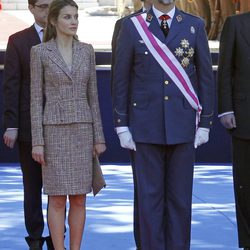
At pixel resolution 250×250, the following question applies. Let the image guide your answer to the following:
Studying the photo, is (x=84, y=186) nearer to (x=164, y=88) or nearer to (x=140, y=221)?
(x=140, y=221)

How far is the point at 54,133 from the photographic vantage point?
282 inches

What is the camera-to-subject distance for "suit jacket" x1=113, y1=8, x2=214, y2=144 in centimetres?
682

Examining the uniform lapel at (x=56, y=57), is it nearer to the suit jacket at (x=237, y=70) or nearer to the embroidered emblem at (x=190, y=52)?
the embroidered emblem at (x=190, y=52)

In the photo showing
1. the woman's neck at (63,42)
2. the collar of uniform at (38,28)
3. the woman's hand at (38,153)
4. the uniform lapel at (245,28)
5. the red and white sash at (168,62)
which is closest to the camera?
the red and white sash at (168,62)

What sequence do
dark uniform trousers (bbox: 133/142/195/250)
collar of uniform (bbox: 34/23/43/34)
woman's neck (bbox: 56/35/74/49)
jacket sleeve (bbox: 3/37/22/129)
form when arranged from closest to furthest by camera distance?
1. dark uniform trousers (bbox: 133/142/195/250)
2. woman's neck (bbox: 56/35/74/49)
3. jacket sleeve (bbox: 3/37/22/129)
4. collar of uniform (bbox: 34/23/43/34)

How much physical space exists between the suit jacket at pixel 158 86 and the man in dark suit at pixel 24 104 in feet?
3.30

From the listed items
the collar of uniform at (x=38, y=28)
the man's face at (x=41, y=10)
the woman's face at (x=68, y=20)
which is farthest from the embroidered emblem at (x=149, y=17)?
the collar of uniform at (x=38, y=28)

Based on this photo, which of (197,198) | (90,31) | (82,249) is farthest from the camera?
(90,31)

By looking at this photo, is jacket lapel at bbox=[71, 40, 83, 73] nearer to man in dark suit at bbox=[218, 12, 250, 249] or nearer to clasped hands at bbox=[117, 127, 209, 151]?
clasped hands at bbox=[117, 127, 209, 151]

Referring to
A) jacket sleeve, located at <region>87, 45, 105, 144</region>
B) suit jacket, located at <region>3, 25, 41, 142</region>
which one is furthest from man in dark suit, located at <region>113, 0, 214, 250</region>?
suit jacket, located at <region>3, 25, 41, 142</region>

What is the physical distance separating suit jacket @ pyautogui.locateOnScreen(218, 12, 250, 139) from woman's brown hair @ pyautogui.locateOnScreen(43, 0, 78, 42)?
1122mm

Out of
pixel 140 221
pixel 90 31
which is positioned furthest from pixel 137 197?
pixel 90 31

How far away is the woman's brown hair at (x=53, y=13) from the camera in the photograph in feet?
23.6

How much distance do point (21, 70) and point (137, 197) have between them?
49.5 inches
